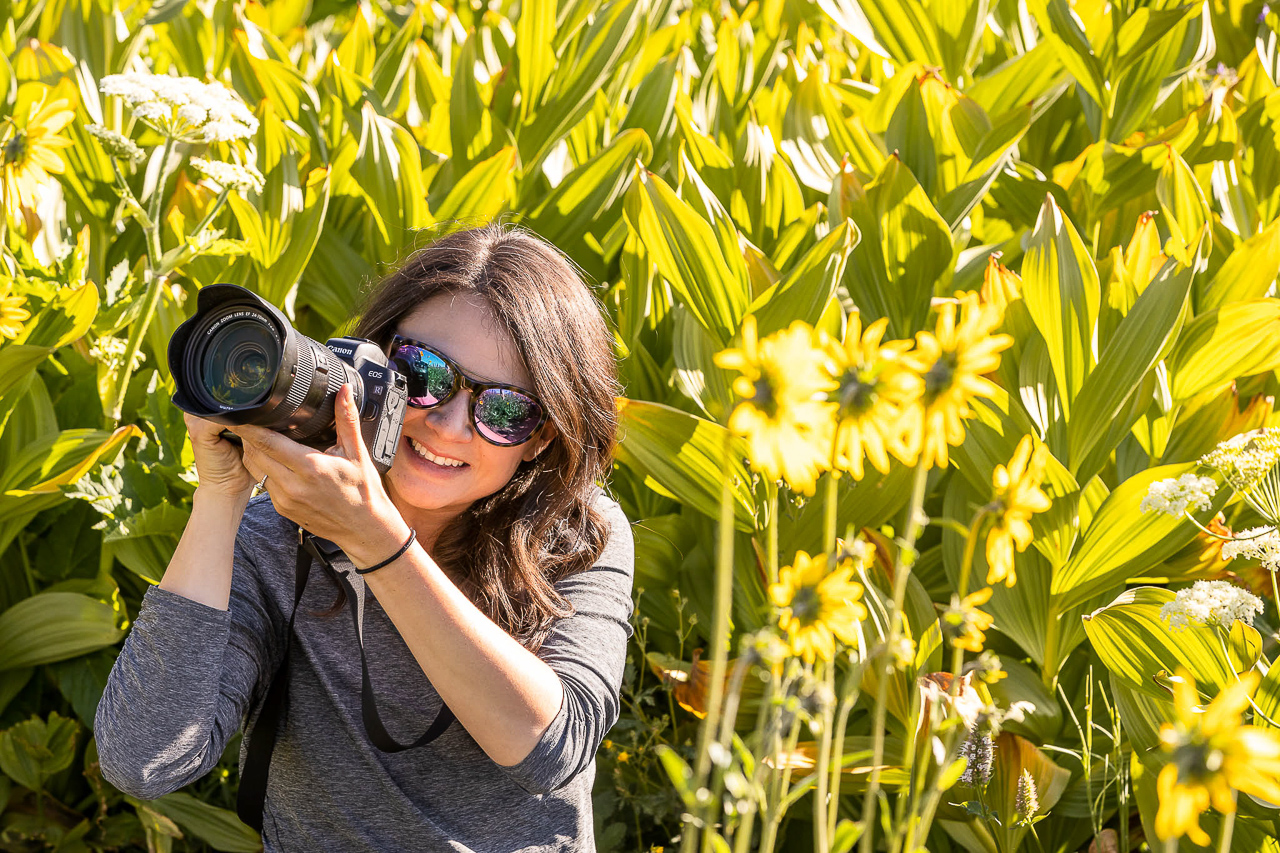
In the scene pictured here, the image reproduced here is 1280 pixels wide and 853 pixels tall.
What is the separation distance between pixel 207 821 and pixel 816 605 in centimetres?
165

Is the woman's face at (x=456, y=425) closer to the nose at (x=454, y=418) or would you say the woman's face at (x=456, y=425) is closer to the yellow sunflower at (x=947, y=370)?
the nose at (x=454, y=418)

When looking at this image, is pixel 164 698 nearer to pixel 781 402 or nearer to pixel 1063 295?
pixel 781 402

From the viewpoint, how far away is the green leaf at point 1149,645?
1408 mm

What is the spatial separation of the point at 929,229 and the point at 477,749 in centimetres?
113

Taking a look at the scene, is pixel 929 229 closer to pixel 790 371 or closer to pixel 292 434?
pixel 292 434

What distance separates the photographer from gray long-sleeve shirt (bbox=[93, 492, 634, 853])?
118 cm

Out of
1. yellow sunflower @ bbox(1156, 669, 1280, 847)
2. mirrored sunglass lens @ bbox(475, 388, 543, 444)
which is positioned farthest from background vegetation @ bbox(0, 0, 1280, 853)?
yellow sunflower @ bbox(1156, 669, 1280, 847)

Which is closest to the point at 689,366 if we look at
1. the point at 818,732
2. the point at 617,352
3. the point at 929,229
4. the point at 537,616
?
the point at 617,352

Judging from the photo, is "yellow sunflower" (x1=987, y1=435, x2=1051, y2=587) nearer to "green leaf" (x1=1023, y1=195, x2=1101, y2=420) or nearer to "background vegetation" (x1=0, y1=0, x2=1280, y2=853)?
"background vegetation" (x1=0, y1=0, x2=1280, y2=853)

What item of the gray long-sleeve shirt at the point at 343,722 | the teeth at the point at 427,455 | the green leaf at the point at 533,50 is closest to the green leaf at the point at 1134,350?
the gray long-sleeve shirt at the point at 343,722

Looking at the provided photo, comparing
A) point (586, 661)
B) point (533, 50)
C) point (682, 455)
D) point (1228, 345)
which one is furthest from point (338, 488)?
point (533, 50)

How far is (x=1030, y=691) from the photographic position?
65.6 inches

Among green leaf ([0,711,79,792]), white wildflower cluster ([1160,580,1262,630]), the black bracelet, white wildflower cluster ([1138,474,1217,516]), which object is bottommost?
green leaf ([0,711,79,792])

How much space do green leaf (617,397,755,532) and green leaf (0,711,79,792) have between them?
1058 millimetres
